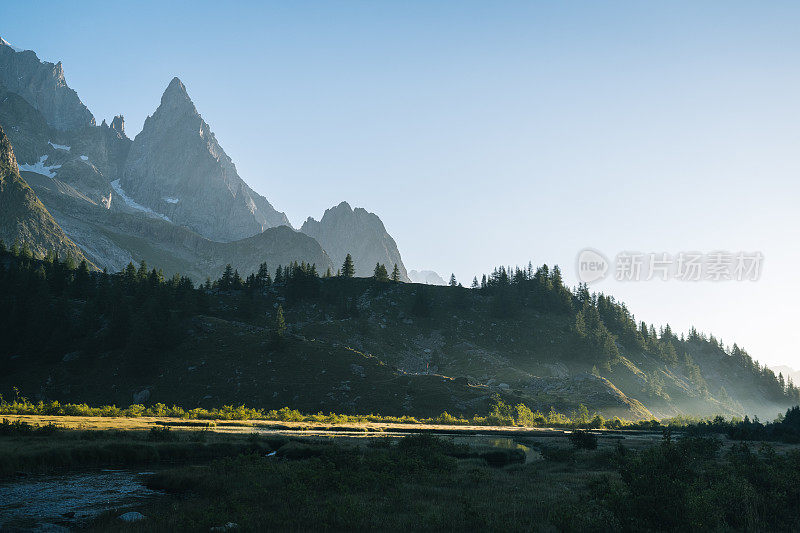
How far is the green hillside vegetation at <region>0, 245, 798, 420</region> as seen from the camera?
92.5 meters

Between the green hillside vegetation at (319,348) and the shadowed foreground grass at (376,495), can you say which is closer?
the shadowed foreground grass at (376,495)

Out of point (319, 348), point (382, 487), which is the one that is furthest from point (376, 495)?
point (319, 348)

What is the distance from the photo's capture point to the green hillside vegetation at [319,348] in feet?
303

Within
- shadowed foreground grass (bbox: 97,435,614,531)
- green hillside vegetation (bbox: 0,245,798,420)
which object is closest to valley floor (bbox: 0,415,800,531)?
shadowed foreground grass (bbox: 97,435,614,531)

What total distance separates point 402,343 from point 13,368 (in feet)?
319

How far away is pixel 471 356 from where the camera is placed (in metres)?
143

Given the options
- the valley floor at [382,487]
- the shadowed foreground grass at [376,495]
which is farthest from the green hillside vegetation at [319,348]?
the shadowed foreground grass at [376,495]

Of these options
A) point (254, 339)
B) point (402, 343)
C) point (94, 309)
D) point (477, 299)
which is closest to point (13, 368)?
point (94, 309)

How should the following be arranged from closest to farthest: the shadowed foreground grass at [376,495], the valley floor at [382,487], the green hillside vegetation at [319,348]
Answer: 1. the valley floor at [382,487]
2. the shadowed foreground grass at [376,495]
3. the green hillside vegetation at [319,348]

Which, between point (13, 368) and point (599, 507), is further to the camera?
point (13, 368)

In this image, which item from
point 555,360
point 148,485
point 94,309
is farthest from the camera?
point 555,360

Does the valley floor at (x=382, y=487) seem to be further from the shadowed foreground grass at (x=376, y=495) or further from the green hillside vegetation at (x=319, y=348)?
the green hillside vegetation at (x=319, y=348)

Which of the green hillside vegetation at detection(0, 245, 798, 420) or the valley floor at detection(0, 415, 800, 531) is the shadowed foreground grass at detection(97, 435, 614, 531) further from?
the green hillside vegetation at detection(0, 245, 798, 420)

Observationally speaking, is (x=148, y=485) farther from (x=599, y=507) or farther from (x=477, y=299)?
(x=477, y=299)
